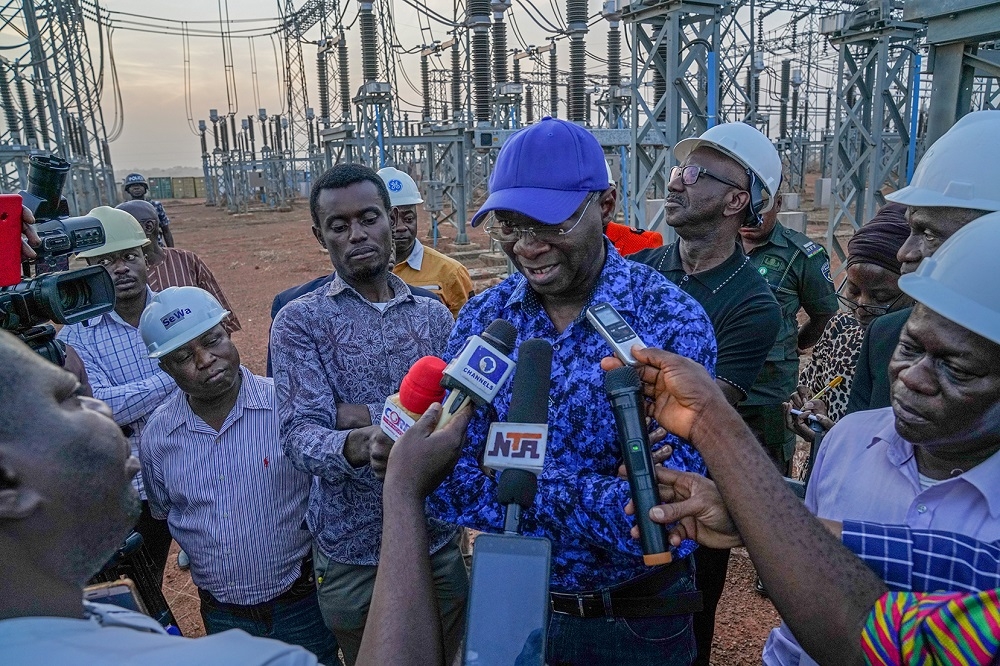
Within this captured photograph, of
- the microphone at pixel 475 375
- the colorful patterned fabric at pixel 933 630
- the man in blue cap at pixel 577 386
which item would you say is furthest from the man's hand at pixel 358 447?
the colorful patterned fabric at pixel 933 630

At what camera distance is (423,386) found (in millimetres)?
1515

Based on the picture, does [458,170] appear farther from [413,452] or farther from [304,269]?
[413,452]

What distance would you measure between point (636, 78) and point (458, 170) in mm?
9404

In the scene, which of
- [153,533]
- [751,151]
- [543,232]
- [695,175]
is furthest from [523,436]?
[153,533]

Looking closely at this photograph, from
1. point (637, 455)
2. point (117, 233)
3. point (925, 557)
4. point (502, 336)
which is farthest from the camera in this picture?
point (117, 233)

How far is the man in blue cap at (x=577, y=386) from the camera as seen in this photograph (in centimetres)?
164

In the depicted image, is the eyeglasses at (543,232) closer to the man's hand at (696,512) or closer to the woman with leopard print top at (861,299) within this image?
the man's hand at (696,512)

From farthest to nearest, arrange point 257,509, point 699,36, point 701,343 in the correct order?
point 699,36, point 257,509, point 701,343

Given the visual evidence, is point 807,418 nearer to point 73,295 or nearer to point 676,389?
point 676,389

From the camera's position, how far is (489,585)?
3.52ft

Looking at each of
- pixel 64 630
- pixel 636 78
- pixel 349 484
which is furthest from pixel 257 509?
pixel 636 78

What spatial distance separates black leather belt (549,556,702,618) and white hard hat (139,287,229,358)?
167 centimetres

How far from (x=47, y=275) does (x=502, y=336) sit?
4.59 ft

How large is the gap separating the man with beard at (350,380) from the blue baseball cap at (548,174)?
771 mm
